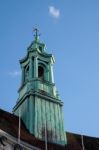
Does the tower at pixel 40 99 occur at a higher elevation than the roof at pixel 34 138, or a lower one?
higher

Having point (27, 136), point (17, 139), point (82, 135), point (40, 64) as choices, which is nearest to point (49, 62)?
point (40, 64)

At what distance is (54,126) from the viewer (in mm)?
38125

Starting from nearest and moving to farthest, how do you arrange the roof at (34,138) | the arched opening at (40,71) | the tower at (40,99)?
the roof at (34,138), the tower at (40,99), the arched opening at (40,71)

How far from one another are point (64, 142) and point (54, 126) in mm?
1564

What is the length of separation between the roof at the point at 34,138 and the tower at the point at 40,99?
0.70 metres

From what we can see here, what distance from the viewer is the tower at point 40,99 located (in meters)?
37.4

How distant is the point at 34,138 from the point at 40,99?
16.4 ft

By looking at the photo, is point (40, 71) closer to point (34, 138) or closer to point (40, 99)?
point (40, 99)

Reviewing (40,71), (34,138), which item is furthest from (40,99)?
(40,71)

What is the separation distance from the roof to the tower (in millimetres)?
704

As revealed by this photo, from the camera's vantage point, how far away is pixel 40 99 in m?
39.8

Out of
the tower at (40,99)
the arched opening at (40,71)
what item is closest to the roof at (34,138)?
the tower at (40,99)

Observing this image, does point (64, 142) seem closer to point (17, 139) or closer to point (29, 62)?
point (17, 139)

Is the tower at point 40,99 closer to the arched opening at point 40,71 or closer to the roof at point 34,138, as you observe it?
the arched opening at point 40,71
